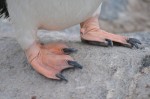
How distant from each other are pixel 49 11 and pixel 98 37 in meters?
0.37

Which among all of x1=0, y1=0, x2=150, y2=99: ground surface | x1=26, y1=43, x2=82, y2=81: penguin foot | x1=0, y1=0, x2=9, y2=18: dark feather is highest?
x1=0, y1=0, x2=9, y2=18: dark feather

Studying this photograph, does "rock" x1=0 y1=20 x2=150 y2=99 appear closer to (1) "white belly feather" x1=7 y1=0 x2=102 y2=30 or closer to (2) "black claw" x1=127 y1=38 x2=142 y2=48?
(2) "black claw" x1=127 y1=38 x2=142 y2=48

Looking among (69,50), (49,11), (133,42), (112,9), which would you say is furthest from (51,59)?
(112,9)

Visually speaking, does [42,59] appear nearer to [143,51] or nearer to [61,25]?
[61,25]

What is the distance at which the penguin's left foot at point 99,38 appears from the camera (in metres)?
2.59

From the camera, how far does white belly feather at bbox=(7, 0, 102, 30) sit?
2.33m

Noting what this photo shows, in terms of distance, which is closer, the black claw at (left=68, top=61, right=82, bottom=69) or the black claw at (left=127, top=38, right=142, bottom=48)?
the black claw at (left=68, top=61, right=82, bottom=69)

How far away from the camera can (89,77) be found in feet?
7.73

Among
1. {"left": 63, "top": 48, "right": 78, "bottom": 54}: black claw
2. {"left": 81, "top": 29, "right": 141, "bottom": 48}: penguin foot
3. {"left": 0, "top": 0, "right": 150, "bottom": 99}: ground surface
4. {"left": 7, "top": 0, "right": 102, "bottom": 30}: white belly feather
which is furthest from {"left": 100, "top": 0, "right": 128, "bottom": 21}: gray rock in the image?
{"left": 7, "top": 0, "right": 102, "bottom": 30}: white belly feather

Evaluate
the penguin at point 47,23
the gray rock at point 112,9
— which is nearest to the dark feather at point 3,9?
the penguin at point 47,23

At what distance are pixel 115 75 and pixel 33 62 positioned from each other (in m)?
0.40

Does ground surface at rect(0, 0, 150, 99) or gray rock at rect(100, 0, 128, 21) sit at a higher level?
ground surface at rect(0, 0, 150, 99)

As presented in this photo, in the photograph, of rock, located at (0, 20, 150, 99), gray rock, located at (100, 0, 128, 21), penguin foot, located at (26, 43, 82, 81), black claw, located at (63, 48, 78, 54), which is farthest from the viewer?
gray rock, located at (100, 0, 128, 21)

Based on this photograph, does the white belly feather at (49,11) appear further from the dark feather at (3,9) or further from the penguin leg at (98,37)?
the penguin leg at (98,37)
